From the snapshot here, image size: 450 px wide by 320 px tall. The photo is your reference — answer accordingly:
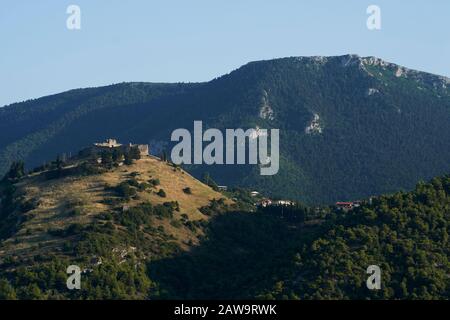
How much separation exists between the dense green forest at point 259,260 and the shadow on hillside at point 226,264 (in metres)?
0.18

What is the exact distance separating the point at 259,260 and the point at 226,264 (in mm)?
4631

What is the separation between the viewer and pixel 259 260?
182250 mm

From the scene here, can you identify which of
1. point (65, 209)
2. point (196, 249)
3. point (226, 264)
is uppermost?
point (65, 209)

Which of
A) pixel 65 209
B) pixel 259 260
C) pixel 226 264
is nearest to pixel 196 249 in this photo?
pixel 226 264

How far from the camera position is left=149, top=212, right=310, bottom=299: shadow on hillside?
16588 centimetres

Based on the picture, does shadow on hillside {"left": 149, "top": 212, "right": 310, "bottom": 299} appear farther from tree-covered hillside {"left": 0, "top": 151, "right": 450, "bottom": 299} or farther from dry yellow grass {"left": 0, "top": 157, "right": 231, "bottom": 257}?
dry yellow grass {"left": 0, "top": 157, "right": 231, "bottom": 257}

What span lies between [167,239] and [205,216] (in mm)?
15152

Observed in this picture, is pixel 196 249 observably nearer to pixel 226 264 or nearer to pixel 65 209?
pixel 226 264

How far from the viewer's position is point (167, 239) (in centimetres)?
18538

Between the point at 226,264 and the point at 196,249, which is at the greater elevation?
the point at 196,249

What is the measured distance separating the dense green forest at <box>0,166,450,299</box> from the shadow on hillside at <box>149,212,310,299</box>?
0.18 m
